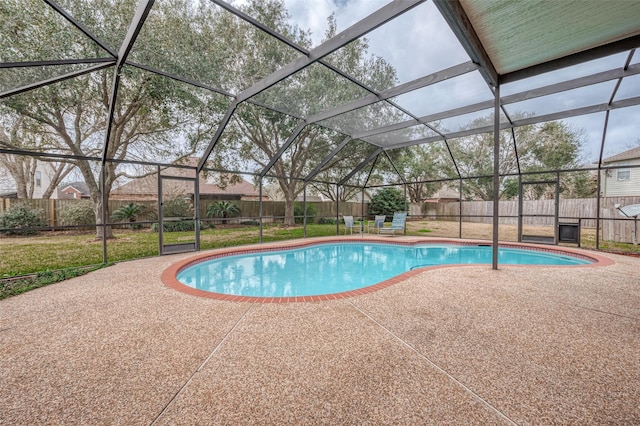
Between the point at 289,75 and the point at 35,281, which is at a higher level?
the point at 289,75

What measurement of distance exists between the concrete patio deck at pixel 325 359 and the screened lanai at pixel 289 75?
8.27ft

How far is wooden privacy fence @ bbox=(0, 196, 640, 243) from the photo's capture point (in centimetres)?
796

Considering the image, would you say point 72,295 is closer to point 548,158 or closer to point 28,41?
point 28,41

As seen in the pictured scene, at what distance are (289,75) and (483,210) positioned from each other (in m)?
14.6

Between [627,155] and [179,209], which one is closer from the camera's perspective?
[179,209]

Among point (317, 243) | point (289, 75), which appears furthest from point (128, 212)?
point (289, 75)

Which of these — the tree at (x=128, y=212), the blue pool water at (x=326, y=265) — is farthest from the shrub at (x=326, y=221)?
the tree at (x=128, y=212)

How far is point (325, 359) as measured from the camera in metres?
1.91

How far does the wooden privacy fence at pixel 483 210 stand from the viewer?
7957 mm

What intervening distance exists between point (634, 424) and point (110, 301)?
4653mm

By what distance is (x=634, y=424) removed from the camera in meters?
1.32

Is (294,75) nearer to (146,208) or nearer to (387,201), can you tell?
(146,208)

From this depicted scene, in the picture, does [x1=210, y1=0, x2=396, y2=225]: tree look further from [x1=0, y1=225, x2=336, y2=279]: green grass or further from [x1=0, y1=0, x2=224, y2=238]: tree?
[x1=0, y1=225, x2=336, y2=279]: green grass

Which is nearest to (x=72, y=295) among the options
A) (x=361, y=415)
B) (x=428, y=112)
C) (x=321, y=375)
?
(x=321, y=375)
